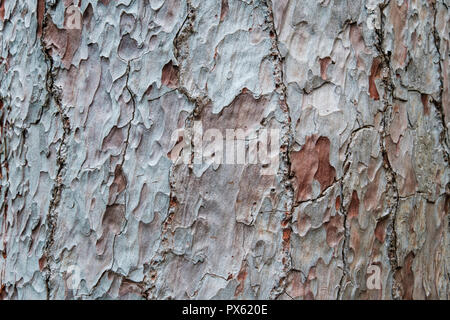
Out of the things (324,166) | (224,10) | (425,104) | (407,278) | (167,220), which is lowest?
(407,278)

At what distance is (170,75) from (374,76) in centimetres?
39

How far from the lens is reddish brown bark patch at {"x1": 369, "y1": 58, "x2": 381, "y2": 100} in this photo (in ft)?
3.10

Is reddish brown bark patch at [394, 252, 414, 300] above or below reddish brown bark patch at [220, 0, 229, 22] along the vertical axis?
below

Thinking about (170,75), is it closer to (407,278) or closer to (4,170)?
(4,170)

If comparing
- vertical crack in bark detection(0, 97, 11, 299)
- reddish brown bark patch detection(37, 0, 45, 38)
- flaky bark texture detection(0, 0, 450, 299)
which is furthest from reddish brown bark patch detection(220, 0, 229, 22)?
vertical crack in bark detection(0, 97, 11, 299)

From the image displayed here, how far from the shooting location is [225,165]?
886 mm

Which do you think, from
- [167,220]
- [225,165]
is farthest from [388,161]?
[167,220]

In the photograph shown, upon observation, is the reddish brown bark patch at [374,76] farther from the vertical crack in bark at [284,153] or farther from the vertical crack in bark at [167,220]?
the vertical crack in bark at [167,220]

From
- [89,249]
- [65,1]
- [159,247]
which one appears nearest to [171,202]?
[159,247]

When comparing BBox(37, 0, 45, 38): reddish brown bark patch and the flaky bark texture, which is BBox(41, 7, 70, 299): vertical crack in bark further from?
BBox(37, 0, 45, 38): reddish brown bark patch

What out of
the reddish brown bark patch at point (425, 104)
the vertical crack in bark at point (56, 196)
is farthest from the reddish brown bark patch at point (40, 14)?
the reddish brown bark patch at point (425, 104)

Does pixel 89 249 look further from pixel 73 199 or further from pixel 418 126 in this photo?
pixel 418 126

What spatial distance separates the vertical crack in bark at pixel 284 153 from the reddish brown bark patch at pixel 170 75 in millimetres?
180

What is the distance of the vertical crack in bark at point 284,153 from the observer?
0.89 m
